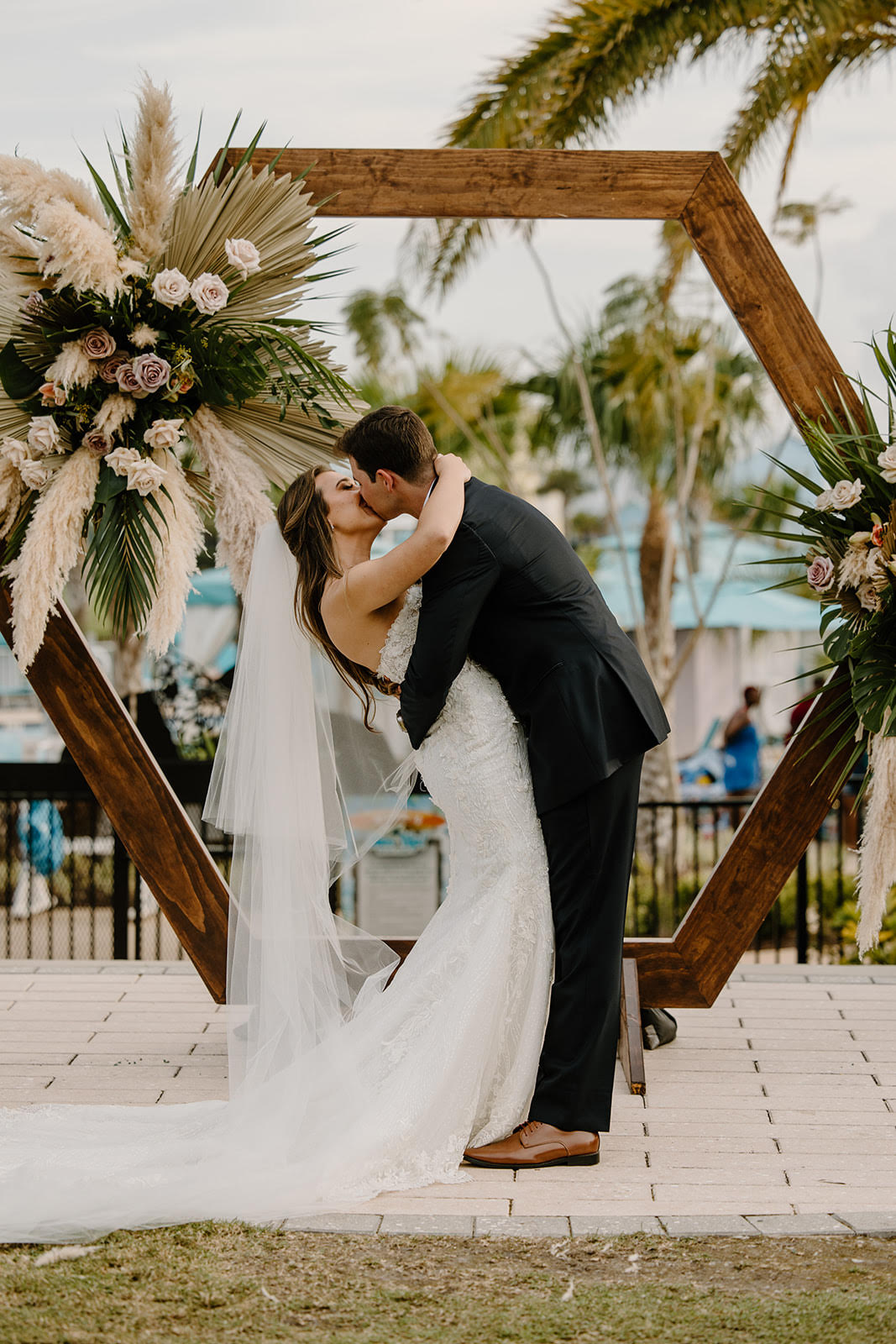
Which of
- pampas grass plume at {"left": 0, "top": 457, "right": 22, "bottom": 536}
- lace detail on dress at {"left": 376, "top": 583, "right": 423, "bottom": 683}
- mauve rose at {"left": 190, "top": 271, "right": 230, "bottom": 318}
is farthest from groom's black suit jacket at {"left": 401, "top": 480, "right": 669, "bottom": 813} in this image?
pampas grass plume at {"left": 0, "top": 457, "right": 22, "bottom": 536}

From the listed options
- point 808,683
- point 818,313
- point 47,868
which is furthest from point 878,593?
point 808,683

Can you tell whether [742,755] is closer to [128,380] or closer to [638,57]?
[638,57]

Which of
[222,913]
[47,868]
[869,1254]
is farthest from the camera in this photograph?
[47,868]

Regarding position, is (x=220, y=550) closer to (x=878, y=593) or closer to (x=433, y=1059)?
(x=433, y=1059)

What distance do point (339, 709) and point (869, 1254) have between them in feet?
7.67

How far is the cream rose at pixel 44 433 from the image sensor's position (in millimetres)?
4180

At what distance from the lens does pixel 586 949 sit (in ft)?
12.1

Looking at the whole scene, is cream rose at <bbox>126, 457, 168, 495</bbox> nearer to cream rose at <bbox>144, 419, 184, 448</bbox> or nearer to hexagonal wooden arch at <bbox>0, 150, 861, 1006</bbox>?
cream rose at <bbox>144, 419, 184, 448</bbox>

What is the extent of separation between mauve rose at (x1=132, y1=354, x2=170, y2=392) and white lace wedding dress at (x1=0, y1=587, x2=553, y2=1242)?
1.11 metres

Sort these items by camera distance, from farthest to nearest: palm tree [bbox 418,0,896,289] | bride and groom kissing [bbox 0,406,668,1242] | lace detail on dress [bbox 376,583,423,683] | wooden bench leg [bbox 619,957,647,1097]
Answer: palm tree [bbox 418,0,896,289] → wooden bench leg [bbox 619,957,647,1097] → lace detail on dress [bbox 376,583,423,683] → bride and groom kissing [bbox 0,406,668,1242]

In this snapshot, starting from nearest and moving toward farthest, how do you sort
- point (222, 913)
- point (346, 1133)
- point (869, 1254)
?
point (869, 1254) → point (346, 1133) → point (222, 913)

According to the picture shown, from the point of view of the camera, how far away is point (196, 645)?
16031 millimetres

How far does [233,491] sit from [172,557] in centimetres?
31

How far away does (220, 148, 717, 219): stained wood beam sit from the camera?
14.7ft
